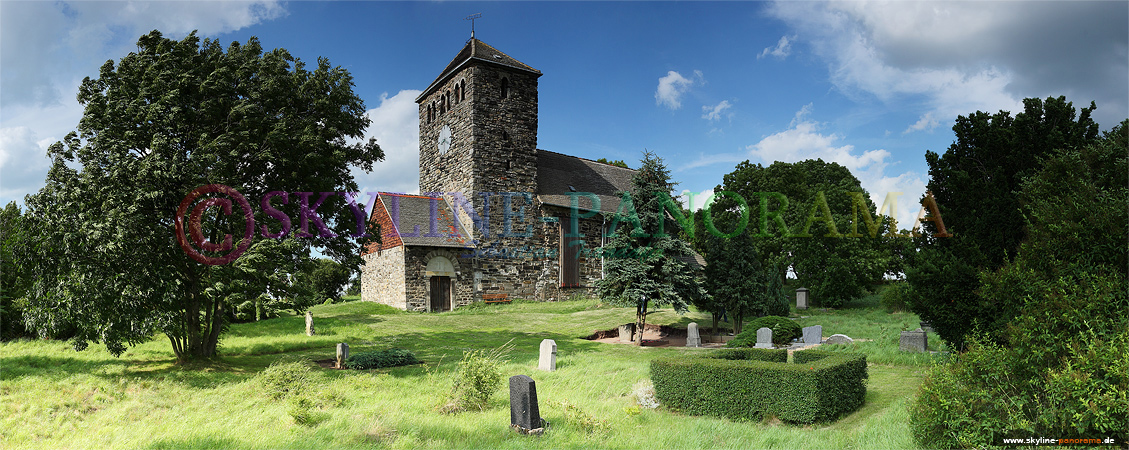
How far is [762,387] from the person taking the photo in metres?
9.16

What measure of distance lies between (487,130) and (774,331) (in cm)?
1688

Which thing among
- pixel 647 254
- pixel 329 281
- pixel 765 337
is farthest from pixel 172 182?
pixel 329 281

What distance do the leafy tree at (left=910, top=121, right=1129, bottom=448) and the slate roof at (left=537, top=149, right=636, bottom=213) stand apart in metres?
22.3

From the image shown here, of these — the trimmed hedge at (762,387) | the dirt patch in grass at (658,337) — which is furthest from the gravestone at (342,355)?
the dirt patch in grass at (658,337)

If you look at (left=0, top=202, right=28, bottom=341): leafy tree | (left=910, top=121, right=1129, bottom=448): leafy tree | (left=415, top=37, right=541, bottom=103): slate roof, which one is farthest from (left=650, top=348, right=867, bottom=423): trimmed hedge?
(left=415, top=37, right=541, bottom=103): slate roof

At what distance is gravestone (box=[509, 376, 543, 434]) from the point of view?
8.02m

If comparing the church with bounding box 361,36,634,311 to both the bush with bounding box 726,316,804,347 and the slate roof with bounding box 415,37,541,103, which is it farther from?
the bush with bounding box 726,316,804,347

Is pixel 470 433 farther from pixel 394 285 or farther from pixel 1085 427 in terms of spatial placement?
pixel 394 285

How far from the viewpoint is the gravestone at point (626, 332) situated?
2025cm

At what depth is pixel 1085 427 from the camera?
5555 millimetres

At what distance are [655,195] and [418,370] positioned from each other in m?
10.2

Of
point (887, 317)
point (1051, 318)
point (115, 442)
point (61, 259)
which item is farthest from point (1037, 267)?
point (887, 317)

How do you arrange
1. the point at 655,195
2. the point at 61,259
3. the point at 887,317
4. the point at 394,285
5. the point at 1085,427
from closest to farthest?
the point at 1085,427, the point at 61,259, the point at 655,195, the point at 887,317, the point at 394,285

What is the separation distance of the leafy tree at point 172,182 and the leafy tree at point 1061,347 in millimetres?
12597
